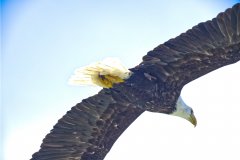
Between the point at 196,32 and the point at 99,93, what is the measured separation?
1573 mm

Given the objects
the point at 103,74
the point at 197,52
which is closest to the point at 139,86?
the point at 103,74

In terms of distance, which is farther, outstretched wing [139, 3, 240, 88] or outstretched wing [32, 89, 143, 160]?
outstretched wing [32, 89, 143, 160]

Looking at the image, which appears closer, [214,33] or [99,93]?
[214,33]

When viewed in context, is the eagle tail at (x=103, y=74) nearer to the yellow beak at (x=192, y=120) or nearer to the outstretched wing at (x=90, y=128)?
the outstretched wing at (x=90, y=128)

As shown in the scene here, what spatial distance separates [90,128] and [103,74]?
0.77m

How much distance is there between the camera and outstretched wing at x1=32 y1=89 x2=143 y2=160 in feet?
30.9

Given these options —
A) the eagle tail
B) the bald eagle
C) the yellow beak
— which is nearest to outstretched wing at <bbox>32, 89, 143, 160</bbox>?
the bald eagle

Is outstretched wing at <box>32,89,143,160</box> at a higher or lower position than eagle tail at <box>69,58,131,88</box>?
lower

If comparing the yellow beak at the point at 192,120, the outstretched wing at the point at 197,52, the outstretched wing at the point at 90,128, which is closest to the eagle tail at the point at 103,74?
the outstretched wing at the point at 90,128

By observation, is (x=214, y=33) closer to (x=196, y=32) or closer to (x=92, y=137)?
(x=196, y=32)

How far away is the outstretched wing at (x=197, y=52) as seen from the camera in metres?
8.69

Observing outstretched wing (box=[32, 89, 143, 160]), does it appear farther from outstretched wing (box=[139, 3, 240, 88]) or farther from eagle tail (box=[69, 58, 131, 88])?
outstretched wing (box=[139, 3, 240, 88])

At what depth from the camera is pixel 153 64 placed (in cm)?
909

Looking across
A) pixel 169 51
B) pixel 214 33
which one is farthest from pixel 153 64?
pixel 214 33
